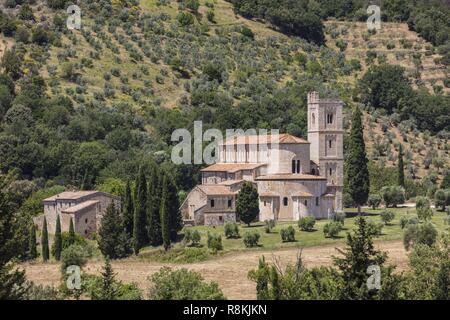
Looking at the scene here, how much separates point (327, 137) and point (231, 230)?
17166 millimetres

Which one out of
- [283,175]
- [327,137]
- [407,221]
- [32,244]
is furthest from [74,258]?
[327,137]

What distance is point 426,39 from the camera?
540 feet

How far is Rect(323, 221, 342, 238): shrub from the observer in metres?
77.5

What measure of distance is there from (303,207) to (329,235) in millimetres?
8620

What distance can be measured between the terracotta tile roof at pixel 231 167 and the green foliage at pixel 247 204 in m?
5.25

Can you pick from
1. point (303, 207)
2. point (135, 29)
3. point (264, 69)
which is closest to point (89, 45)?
point (135, 29)

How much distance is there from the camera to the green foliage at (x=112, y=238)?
255 feet

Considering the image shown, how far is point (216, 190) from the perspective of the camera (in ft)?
289

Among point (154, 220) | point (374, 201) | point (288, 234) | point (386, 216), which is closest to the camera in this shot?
point (288, 234)

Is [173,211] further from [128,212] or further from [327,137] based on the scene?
[327,137]

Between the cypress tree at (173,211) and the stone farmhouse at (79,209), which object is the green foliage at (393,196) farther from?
the stone farmhouse at (79,209)

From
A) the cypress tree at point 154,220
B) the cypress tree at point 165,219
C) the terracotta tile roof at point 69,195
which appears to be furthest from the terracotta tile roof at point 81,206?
the cypress tree at point 165,219
